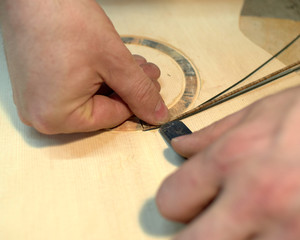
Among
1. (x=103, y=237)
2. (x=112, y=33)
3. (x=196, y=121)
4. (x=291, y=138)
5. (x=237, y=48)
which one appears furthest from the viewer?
(x=237, y=48)

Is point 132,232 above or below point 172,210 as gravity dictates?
below

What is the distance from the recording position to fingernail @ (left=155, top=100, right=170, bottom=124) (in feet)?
3.02

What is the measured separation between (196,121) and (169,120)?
0.09 metres

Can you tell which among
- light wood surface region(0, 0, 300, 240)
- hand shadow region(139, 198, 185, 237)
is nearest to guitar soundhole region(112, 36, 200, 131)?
light wood surface region(0, 0, 300, 240)

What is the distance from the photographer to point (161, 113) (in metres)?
0.93

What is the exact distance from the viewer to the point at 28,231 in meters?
0.68

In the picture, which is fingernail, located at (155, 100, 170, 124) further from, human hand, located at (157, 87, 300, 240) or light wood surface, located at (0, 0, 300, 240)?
human hand, located at (157, 87, 300, 240)

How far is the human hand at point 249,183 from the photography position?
18.9 inches

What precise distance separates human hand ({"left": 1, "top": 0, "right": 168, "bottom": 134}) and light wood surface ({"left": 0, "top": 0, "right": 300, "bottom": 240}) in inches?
3.5

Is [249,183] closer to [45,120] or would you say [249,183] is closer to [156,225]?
[156,225]

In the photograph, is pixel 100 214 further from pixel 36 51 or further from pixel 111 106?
pixel 36 51

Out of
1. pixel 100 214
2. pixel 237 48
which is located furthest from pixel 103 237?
pixel 237 48

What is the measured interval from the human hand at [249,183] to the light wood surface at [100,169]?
0.14m

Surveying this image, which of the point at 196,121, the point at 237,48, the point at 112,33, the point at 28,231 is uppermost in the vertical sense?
the point at 112,33
